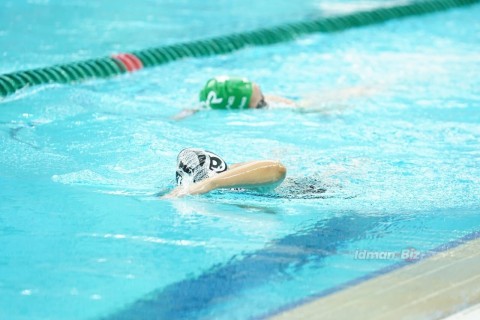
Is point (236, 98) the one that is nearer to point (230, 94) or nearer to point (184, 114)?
point (230, 94)

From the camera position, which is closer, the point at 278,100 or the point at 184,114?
the point at 184,114

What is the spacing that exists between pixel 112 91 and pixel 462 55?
10.3 ft

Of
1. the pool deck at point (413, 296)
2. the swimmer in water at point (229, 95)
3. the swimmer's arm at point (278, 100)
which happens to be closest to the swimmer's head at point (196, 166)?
the pool deck at point (413, 296)

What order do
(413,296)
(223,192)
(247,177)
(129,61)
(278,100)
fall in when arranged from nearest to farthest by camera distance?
(413,296), (247,177), (223,192), (278,100), (129,61)

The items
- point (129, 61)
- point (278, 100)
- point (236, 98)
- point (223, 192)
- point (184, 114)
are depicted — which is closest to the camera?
point (223, 192)

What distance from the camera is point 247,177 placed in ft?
12.8

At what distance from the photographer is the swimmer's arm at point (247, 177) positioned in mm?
3906

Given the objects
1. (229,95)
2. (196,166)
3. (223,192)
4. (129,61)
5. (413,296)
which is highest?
(129,61)

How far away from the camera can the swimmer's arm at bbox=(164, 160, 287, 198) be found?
3906mm

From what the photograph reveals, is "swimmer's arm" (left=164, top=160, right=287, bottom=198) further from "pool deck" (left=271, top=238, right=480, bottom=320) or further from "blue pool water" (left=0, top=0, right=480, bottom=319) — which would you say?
"pool deck" (left=271, top=238, right=480, bottom=320)

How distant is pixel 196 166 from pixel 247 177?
0.23 meters

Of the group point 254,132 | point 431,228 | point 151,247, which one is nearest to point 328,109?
point 254,132

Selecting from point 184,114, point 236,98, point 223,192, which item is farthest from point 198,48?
point 223,192

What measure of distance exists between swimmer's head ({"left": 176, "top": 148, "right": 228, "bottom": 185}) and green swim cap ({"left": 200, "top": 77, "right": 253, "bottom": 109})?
1695 mm
